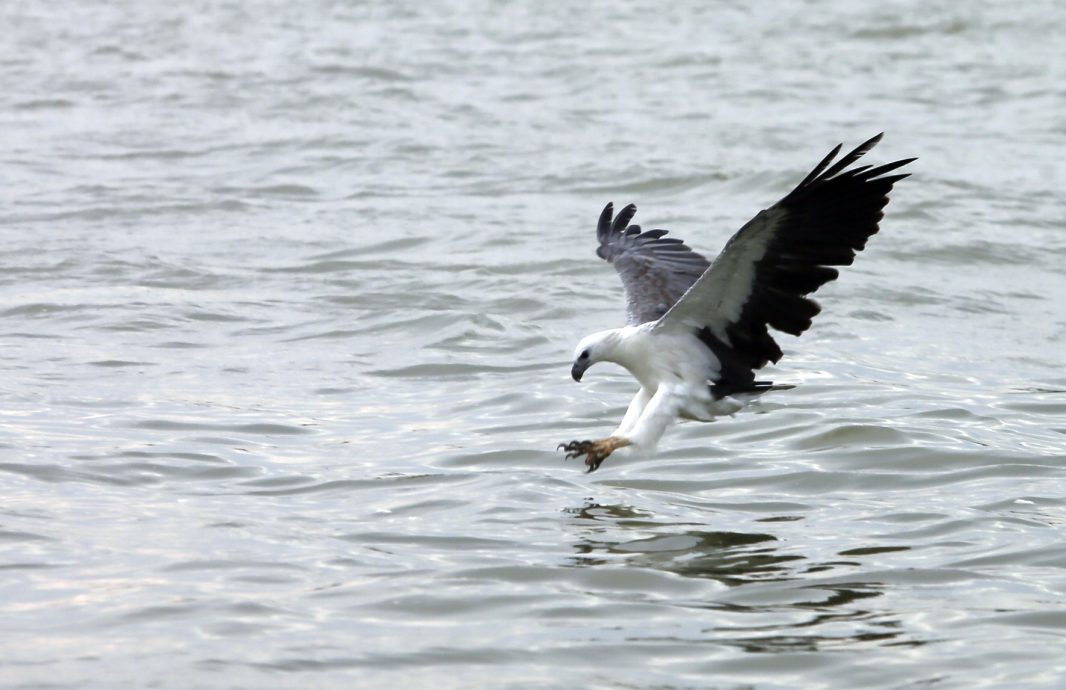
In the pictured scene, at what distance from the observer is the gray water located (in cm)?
500

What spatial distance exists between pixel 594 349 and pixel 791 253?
0.88m

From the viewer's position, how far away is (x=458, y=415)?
25.5 feet

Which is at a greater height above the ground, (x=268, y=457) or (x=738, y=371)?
(x=738, y=371)

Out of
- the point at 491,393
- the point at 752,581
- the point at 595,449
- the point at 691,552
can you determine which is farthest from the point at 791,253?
the point at 491,393

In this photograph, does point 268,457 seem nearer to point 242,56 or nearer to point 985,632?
point 985,632

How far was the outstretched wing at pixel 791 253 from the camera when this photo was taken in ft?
19.8

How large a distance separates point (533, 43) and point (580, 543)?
1455 cm

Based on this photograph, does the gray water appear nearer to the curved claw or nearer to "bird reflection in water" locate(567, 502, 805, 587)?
"bird reflection in water" locate(567, 502, 805, 587)

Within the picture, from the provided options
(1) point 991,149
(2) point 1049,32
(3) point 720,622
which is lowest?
(3) point 720,622

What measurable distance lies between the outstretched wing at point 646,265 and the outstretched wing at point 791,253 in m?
0.78

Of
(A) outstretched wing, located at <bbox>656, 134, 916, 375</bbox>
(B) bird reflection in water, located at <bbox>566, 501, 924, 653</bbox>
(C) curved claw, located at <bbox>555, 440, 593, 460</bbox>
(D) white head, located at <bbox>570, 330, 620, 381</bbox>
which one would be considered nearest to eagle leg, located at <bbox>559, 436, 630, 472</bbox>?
(C) curved claw, located at <bbox>555, 440, 593, 460</bbox>

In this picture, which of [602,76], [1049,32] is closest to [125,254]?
[602,76]

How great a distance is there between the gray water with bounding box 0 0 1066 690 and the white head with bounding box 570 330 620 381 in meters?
0.54

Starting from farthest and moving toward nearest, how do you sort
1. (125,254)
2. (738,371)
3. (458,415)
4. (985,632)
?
(125,254) < (458,415) < (738,371) < (985,632)
